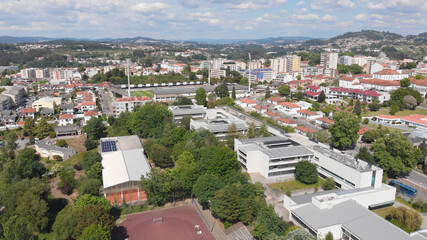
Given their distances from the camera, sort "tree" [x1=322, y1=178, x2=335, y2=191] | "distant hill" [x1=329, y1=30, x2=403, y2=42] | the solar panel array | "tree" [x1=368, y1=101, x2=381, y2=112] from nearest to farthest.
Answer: "tree" [x1=322, y1=178, x2=335, y2=191]
the solar panel array
"tree" [x1=368, y1=101, x2=381, y2=112]
"distant hill" [x1=329, y1=30, x2=403, y2=42]

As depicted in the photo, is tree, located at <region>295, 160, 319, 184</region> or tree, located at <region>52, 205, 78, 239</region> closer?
tree, located at <region>52, 205, 78, 239</region>

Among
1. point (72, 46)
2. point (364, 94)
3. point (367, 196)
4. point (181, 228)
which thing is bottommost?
point (181, 228)

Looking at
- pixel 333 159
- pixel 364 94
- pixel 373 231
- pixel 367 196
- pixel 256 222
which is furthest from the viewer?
pixel 364 94

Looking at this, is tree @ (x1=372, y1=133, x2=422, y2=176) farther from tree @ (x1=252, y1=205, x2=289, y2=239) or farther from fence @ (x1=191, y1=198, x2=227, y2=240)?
fence @ (x1=191, y1=198, x2=227, y2=240)

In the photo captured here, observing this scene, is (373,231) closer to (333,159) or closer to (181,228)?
(333,159)

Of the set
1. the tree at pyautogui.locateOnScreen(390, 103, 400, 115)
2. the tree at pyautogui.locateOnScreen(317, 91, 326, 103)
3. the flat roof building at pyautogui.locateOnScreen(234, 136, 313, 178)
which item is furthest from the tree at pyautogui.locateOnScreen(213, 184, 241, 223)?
the tree at pyautogui.locateOnScreen(317, 91, 326, 103)

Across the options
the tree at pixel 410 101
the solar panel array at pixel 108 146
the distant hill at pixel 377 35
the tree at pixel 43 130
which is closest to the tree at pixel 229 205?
the solar panel array at pixel 108 146

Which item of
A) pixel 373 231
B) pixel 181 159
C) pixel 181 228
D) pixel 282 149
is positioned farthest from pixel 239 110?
pixel 373 231
